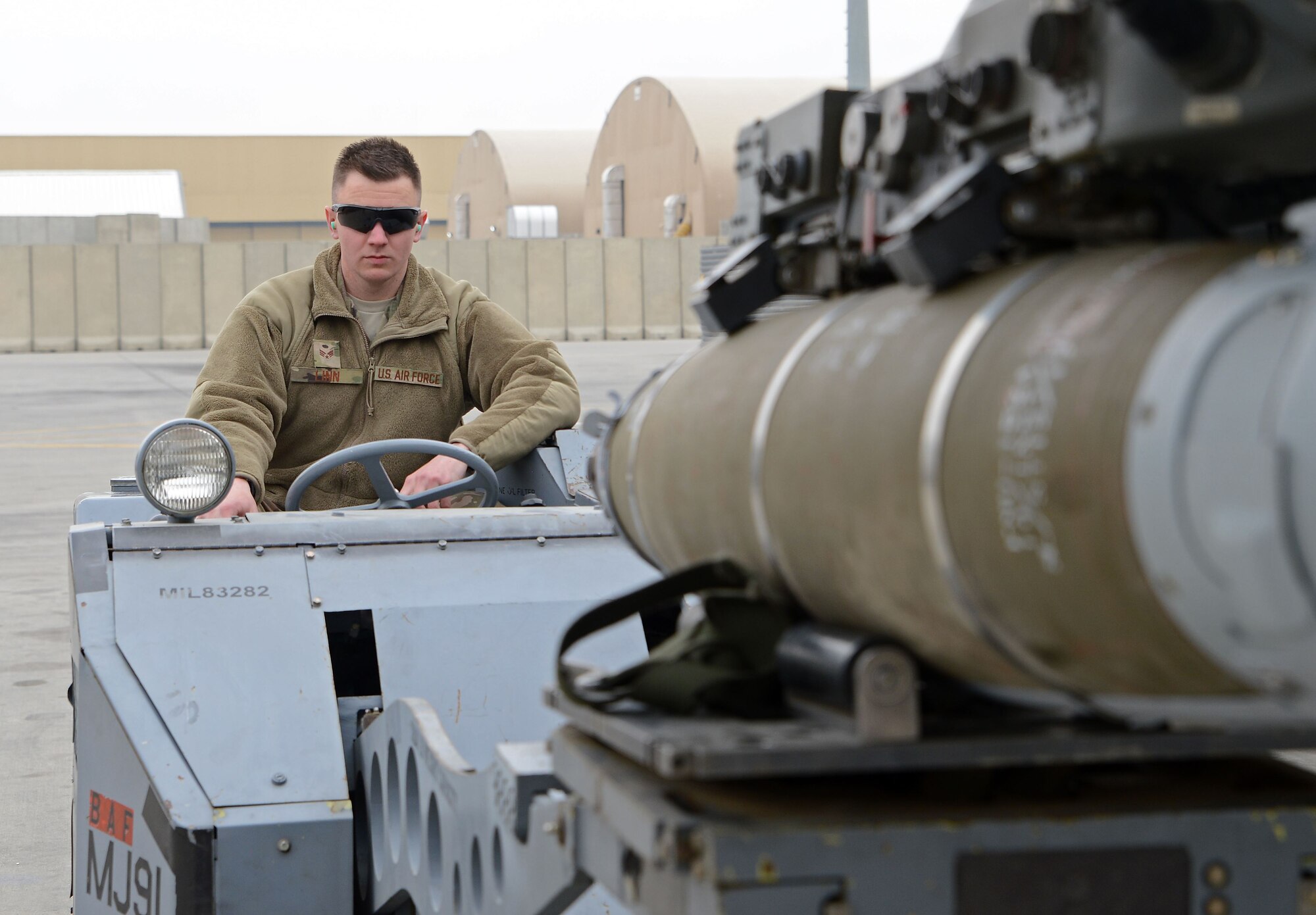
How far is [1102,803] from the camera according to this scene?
1769 millimetres

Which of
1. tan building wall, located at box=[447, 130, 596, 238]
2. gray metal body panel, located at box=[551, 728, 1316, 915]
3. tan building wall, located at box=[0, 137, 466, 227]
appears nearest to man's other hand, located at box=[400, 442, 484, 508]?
gray metal body panel, located at box=[551, 728, 1316, 915]

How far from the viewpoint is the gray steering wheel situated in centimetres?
414

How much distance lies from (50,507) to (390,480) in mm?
8622

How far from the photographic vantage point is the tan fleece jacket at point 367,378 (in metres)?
4.48

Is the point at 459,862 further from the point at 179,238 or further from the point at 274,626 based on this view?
the point at 179,238

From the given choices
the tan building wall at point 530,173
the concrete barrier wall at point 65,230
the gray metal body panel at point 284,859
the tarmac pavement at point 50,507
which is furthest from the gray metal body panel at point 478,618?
the tan building wall at point 530,173

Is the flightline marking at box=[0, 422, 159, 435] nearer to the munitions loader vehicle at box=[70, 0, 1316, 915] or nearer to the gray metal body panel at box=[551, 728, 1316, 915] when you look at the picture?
the munitions loader vehicle at box=[70, 0, 1316, 915]

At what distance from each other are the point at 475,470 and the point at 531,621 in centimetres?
77

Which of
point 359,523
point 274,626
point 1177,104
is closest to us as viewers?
point 1177,104

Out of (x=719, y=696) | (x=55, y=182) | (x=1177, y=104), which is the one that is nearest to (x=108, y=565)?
(x=719, y=696)

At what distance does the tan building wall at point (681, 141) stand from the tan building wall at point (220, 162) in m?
18.1

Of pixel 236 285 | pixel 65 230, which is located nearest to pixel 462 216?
pixel 65 230

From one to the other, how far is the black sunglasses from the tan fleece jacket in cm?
20

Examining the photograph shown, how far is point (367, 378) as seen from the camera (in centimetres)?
463
